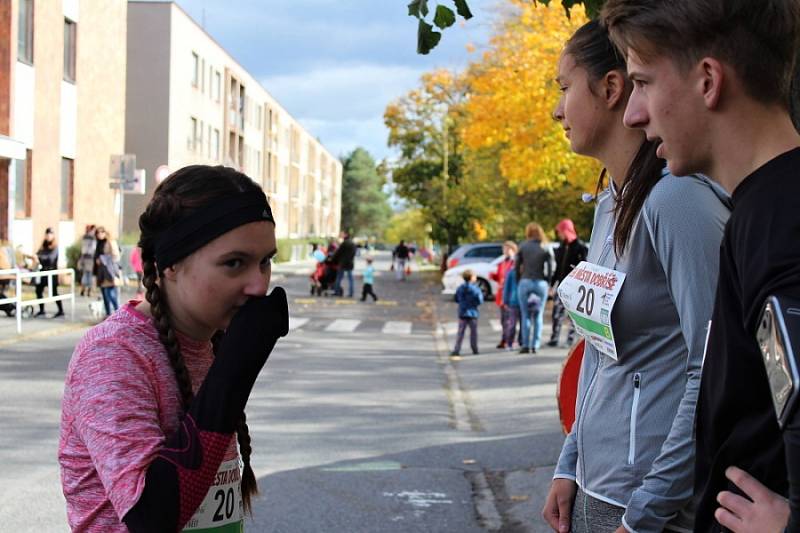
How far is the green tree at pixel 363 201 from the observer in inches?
6363

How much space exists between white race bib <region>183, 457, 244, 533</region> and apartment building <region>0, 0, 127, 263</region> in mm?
22990

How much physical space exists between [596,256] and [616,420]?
1.50ft

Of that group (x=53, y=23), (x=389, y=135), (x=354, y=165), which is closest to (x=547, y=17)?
(x=53, y=23)

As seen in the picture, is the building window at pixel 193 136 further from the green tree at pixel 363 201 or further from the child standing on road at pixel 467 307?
the green tree at pixel 363 201

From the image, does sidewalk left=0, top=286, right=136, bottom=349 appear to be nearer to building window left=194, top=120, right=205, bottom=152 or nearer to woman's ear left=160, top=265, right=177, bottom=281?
woman's ear left=160, top=265, right=177, bottom=281

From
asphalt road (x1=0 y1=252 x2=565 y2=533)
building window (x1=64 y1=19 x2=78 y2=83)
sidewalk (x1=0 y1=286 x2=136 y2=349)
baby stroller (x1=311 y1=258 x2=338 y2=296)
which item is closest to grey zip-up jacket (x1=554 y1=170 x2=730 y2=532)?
asphalt road (x1=0 y1=252 x2=565 y2=533)

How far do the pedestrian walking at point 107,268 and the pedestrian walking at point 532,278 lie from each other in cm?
740

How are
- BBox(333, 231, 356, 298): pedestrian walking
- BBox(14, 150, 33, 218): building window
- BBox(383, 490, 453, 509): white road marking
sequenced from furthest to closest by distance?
1. BBox(333, 231, 356, 298): pedestrian walking
2. BBox(14, 150, 33, 218): building window
3. BBox(383, 490, 453, 509): white road marking

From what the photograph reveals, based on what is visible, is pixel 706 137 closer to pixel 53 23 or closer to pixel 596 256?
pixel 596 256

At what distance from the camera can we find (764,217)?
157 centimetres

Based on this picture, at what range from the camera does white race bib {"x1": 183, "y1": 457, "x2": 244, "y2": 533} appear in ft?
7.21

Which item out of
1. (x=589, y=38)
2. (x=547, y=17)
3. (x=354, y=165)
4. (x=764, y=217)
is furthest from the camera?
(x=354, y=165)

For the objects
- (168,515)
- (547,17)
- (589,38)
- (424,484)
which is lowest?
(424,484)

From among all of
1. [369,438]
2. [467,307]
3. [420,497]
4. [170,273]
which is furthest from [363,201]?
[170,273]
